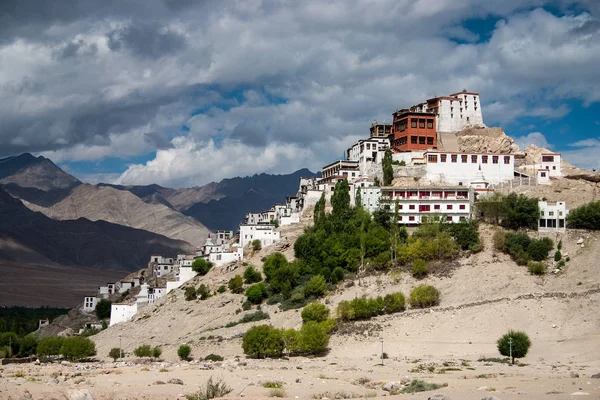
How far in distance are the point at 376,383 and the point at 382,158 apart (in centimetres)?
5207

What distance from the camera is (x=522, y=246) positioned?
71062mm

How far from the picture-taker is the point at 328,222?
264ft

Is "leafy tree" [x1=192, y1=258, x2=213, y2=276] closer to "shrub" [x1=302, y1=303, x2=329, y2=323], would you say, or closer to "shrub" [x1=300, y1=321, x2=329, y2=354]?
"shrub" [x1=302, y1=303, x2=329, y2=323]

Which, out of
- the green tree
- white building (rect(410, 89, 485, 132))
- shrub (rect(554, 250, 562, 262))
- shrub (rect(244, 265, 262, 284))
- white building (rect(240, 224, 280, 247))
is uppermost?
white building (rect(410, 89, 485, 132))

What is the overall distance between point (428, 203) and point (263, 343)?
1112 inches

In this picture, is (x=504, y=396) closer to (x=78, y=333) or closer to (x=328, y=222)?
(x=328, y=222)

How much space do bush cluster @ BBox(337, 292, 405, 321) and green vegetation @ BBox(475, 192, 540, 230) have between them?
1648 cm

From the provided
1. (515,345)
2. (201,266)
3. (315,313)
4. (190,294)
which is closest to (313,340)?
(315,313)

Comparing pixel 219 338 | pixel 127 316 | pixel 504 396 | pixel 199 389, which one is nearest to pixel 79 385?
pixel 199 389

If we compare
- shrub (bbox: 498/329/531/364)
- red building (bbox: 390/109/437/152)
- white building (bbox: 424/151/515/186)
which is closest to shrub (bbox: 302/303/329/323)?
shrub (bbox: 498/329/531/364)

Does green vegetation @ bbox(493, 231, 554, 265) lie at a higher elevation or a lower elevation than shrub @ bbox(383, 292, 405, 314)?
higher

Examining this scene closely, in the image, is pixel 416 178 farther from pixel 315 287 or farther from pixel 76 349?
pixel 76 349

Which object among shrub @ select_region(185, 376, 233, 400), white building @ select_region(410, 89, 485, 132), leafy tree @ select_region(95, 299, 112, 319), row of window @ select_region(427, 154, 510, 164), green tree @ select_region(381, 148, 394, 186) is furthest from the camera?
leafy tree @ select_region(95, 299, 112, 319)

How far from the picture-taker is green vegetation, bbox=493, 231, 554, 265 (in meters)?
70.1
